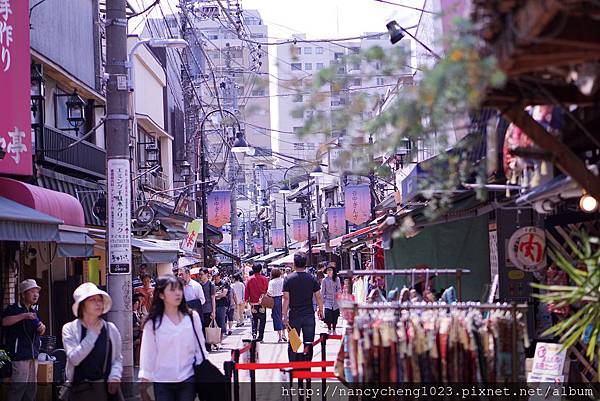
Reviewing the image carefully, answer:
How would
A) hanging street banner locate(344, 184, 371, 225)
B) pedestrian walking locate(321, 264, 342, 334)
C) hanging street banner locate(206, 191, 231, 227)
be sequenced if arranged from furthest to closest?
hanging street banner locate(206, 191, 231, 227) → hanging street banner locate(344, 184, 371, 225) → pedestrian walking locate(321, 264, 342, 334)

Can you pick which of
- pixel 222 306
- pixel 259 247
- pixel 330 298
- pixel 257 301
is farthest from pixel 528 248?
pixel 259 247

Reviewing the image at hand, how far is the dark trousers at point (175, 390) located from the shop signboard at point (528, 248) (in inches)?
222

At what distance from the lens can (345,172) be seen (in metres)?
5.52

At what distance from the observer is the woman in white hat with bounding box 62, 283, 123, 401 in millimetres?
8461

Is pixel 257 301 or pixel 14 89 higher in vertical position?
pixel 14 89

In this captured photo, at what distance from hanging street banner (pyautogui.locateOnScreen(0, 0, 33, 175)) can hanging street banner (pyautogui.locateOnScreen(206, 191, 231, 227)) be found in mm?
20026

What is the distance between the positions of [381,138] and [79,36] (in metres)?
18.5

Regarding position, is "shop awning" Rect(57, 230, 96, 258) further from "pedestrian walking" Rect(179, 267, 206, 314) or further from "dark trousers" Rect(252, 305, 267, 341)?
"dark trousers" Rect(252, 305, 267, 341)

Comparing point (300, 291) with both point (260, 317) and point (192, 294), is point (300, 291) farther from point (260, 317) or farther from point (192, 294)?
point (260, 317)

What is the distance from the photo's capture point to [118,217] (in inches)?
523

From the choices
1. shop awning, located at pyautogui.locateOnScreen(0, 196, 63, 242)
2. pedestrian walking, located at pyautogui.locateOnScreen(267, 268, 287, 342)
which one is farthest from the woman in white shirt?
pedestrian walking, located at pyautogui.locateOnScreen(267, 268, 287, 342)

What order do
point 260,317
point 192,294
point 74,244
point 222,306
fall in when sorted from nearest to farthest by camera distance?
1. point 74,244
2. point 192,294
3. point 260,317
4. point 222,306

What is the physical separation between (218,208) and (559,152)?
29.7m

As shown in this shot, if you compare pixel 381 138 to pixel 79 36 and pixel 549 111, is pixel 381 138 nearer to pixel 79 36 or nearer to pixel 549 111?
pixel 549 111
